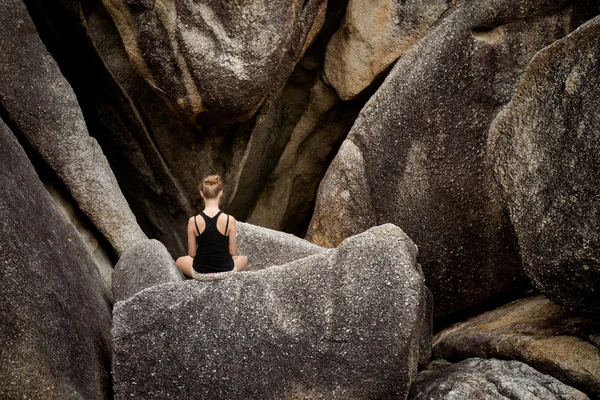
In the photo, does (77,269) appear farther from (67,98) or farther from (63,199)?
(67,98)

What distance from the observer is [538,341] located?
14.3 feet

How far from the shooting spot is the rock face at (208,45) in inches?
240

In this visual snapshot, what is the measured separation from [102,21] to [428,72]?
3.01 meters

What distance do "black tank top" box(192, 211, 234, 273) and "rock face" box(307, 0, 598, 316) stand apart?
1.95 meters

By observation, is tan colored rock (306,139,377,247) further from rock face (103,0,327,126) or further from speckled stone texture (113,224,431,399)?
speckled stone texture (113,224,431,399)

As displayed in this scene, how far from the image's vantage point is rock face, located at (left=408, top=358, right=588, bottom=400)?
3879 mm

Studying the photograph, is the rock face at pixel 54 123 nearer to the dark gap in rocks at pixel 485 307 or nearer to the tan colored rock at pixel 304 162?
the tan colored rock at pixel 304 162

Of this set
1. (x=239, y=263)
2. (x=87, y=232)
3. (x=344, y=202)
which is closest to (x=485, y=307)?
(x=344, y=202)

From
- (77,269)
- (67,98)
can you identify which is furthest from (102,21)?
(77,269)

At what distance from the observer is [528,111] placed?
4.46 m

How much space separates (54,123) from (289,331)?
321 centimetres

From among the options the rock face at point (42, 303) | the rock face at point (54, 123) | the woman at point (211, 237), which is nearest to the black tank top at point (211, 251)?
the woman at point (211, 237)

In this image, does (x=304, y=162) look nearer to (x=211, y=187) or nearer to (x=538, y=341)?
(x=211, y=187)

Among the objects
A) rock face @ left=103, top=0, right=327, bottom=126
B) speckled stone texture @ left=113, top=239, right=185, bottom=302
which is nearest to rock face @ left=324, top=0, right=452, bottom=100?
rock face @ left=103, top=0, right=327, bottom=126
